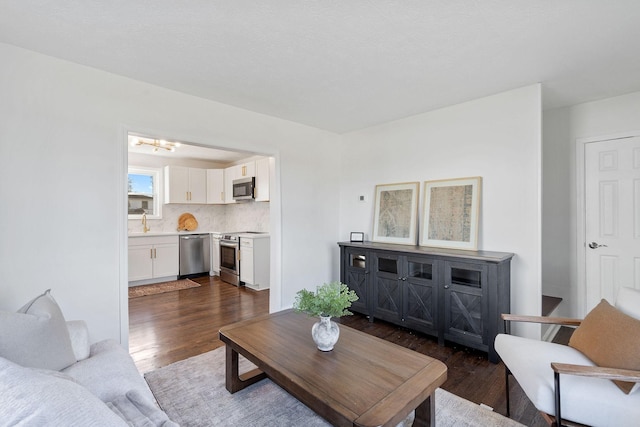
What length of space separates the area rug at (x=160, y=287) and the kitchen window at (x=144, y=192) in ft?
4.59

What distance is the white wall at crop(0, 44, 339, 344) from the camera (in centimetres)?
219

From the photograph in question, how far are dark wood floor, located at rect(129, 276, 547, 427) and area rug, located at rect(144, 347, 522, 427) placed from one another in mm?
175

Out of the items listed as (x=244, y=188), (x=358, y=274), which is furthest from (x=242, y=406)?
(x=244, y=188)

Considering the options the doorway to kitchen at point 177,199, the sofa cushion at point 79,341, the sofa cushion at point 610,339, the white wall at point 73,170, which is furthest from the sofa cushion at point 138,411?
the doorway to kitchen at point 177,199

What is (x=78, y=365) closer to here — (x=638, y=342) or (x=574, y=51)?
(x=638, y=342)

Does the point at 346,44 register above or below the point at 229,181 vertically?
above

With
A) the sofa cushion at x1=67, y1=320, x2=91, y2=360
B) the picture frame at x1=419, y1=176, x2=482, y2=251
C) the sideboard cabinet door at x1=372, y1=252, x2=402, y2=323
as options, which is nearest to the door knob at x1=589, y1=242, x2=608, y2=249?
the picture frame at x1=419, y1=176, x2=482, y2=251

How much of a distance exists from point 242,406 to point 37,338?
4.10 feet

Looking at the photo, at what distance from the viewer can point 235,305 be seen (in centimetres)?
427

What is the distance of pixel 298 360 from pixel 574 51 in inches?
114

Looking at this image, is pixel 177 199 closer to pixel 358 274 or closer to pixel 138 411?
pixel 358 274

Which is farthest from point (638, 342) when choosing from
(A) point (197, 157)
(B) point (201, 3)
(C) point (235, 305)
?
(A) point (197, 157)

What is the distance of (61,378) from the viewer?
0.97 metres

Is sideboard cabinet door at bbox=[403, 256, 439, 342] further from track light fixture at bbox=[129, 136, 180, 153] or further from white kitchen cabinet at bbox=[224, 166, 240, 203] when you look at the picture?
white kitchen cabinet at bbox=[224, 166, 240, 203]
